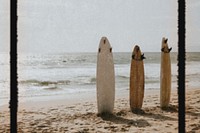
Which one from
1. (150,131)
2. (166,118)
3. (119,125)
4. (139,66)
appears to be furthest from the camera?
(139,66)

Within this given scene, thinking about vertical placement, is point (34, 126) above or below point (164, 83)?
below

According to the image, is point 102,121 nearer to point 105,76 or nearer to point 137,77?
point 105,76

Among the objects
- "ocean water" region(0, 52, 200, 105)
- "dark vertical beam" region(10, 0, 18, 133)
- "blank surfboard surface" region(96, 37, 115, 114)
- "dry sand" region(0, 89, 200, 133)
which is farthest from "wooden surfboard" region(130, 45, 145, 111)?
"dark vertical beam" region(10, 0, 18, 133)

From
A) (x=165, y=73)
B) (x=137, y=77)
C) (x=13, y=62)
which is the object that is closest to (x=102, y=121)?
(x=137, y=77)

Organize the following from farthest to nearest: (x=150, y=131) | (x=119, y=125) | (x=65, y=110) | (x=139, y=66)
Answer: (x=65, y=110) < (x=139, y=66) < (x=119, y=125) < (x=150, y=131)

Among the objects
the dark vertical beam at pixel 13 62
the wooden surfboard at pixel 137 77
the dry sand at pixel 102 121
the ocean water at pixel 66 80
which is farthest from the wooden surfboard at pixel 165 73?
the dark vertical beam at pixel 13 62

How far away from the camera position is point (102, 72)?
5691 millimetres

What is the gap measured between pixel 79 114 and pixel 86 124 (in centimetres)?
113

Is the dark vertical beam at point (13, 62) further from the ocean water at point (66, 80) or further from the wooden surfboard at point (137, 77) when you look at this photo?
the wooden surfboard at point (137, 77)

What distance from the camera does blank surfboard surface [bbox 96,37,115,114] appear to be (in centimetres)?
569

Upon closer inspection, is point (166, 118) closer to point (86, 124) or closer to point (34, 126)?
point (86, 124)

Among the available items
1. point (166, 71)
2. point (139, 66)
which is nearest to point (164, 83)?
point (166, 71)

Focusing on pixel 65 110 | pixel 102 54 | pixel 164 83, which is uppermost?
pixel 102 54

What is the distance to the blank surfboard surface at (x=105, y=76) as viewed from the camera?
18.7 ft
